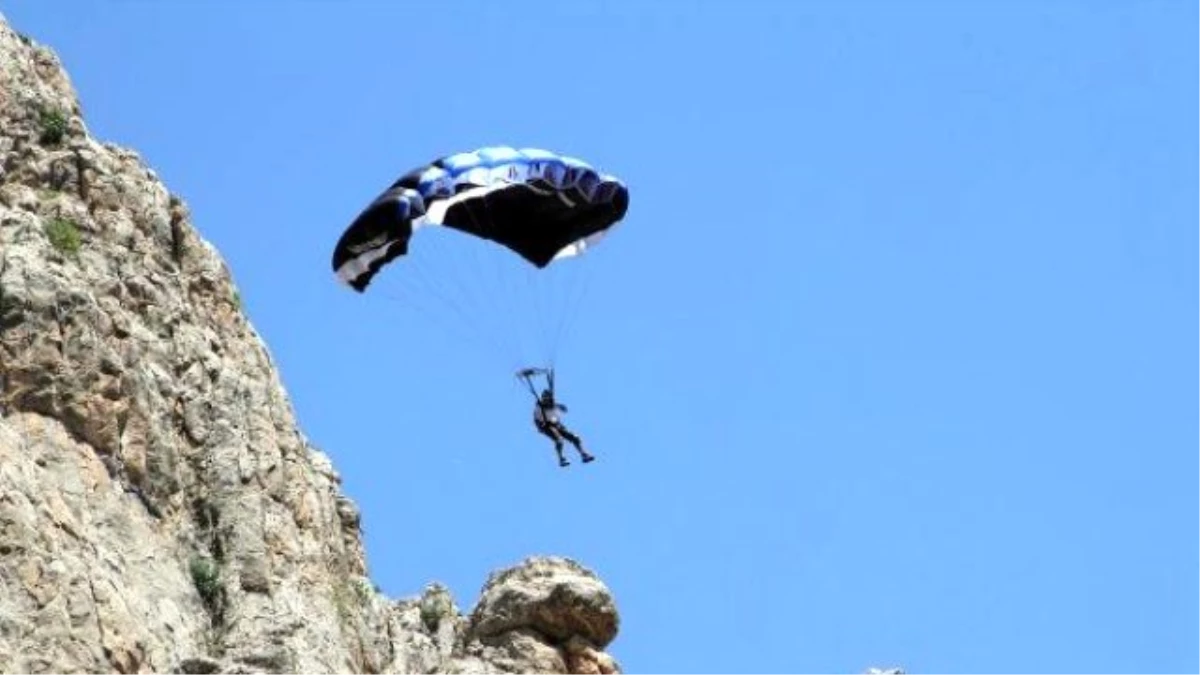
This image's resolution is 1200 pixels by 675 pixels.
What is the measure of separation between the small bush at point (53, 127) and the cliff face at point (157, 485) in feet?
0.11

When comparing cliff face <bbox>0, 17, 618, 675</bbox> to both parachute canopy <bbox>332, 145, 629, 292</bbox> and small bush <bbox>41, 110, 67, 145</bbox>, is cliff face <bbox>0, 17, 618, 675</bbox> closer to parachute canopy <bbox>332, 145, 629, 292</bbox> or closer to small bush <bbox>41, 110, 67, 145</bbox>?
small bush <bbox>41, 110, 67, 145</bbox>

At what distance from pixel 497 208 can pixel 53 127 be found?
884 centimetres

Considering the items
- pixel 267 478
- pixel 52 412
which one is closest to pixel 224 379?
pixel 267 478

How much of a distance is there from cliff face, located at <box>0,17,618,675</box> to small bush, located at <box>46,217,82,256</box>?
47 millimetres

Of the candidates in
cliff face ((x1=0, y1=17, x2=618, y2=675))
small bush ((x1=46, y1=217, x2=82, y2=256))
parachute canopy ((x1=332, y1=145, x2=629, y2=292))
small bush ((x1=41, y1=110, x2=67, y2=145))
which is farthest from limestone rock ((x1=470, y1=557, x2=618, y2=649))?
small bush ((x1=41, y1=110, x2=67, y2=145))

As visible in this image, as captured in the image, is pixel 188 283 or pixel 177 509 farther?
pixel 188 283

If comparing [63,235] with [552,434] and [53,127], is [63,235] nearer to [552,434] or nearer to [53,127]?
[53,127]

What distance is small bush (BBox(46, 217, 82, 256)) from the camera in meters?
58.3

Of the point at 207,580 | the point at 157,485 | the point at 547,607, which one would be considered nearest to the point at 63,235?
the point at 157,485

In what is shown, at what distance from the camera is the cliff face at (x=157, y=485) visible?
51438mm

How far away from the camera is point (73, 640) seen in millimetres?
49438

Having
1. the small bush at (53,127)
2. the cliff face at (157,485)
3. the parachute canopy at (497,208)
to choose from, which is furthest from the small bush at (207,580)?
the small bush at (53,127)

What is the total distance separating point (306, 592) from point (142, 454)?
13.1 ft

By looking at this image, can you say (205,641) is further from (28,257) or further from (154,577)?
(28,257)
